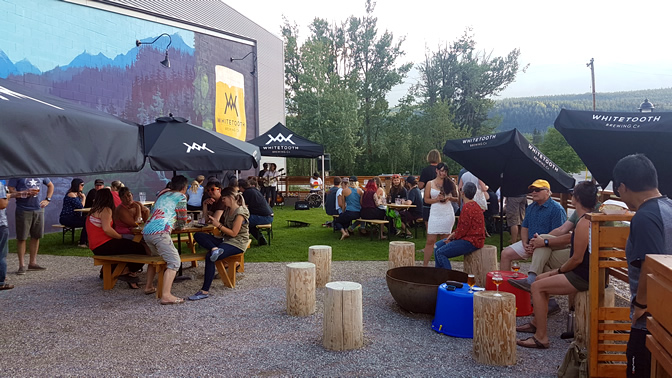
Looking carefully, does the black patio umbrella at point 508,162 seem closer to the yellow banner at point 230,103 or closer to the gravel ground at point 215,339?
the gravel ground at point 215,339

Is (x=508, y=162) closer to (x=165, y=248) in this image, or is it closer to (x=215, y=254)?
(x=215, y=254)

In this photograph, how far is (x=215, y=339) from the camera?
468 cm

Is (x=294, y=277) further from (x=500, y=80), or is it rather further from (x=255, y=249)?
(x=500, y=80)

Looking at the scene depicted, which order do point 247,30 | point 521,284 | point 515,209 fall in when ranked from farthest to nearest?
1. point 247,30
2. point 515,209
3. point 521,284

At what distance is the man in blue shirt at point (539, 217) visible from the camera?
558 centimetres

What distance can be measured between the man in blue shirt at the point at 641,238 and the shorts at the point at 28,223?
8051 mm

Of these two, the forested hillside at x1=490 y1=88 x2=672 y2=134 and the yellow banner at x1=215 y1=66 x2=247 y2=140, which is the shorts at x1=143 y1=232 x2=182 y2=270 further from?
the forested hillside at x1=490 y1=88 x2=672 y2=134

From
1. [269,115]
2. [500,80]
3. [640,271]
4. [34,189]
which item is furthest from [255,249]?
[500,80]

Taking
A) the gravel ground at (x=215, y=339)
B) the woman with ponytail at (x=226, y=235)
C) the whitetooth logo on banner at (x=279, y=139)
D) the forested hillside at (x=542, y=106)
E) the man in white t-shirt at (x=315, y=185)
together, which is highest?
the forested hillside at (x=542, y=106)

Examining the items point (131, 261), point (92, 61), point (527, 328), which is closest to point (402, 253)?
point (527, 328)

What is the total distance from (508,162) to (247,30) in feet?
57.3

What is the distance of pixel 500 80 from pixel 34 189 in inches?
1746

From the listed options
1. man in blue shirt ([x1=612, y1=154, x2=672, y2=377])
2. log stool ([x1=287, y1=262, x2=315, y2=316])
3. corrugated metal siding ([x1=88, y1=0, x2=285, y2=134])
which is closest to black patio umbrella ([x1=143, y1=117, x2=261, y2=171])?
log stool ([x1=287, y1=262, x2=315, y2=316])

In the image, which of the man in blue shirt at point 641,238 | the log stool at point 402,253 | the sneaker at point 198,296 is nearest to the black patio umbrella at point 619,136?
the man in blue shirt at point 641,238
